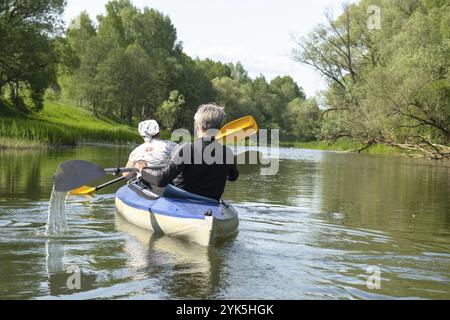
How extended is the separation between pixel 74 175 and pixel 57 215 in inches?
23.3

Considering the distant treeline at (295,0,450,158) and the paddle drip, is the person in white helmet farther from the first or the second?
the distant treeline at (295,0,450,158)

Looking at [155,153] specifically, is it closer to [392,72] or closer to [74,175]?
[74,175]

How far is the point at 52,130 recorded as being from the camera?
95.3 feet

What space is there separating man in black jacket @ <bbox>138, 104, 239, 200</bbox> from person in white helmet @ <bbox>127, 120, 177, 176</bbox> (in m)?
1.16

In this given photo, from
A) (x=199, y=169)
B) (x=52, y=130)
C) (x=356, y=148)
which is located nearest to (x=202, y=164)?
(x=199, y=169)

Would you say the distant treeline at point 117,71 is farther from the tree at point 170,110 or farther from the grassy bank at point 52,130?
the grassy bank at point 52,130

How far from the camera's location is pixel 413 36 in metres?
32.9

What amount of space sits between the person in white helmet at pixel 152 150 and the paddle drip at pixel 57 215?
57.6 inches

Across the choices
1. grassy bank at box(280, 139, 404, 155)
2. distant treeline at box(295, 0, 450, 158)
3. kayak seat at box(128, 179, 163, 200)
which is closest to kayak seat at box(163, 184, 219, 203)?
kayak seat at box(128, 179, 163, 200)

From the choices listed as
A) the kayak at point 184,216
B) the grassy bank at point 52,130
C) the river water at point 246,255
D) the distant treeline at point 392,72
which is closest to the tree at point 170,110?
the grassy bank at point 52,130

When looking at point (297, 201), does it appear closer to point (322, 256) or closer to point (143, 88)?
point (322, 256)

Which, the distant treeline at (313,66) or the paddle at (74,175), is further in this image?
the distant treeline at (313,66)

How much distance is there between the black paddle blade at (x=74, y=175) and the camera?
7.50 metres
